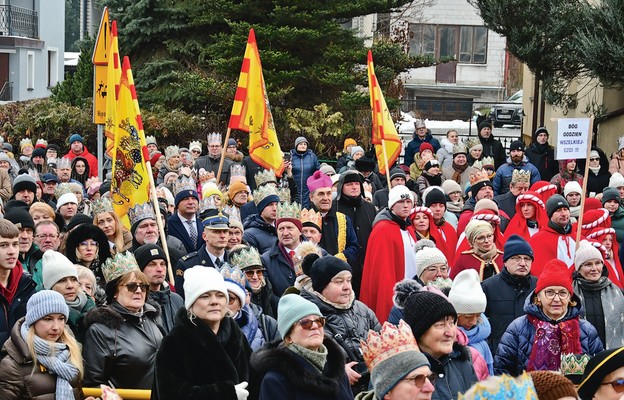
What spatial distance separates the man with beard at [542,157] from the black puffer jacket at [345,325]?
1239 centimetres

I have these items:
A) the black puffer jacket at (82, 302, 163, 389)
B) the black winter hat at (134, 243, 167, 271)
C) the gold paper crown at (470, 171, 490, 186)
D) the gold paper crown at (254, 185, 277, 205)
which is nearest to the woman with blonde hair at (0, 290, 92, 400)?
the black puffer jacket at (82, 302, 163, 389)

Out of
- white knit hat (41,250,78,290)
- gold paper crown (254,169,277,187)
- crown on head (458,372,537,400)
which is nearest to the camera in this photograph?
crown on head (458,372,537,400)

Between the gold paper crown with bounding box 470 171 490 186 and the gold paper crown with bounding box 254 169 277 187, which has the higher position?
the gold paper crown with bounding box 470 171 490 186

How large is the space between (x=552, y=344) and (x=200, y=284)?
106 inches

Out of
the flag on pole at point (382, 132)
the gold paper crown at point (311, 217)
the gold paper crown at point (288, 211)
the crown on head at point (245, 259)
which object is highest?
the flag on pole at point (382, 132)

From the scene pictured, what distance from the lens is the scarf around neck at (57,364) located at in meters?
7.21

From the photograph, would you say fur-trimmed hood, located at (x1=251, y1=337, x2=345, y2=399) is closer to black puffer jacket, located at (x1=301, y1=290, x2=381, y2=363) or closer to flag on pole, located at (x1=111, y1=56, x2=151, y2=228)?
black puffer jacket, located at (x1=301, y1=290, x2=381, y2=363)

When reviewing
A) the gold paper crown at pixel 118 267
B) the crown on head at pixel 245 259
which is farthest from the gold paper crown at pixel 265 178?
the gold paper crown at pixel 118 267

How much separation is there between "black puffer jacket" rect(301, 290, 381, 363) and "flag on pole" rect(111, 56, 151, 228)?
4519 millimetres

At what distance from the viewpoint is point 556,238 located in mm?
11703

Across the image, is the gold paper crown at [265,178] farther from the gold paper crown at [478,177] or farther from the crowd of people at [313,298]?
the gold paper crown at [478,177]

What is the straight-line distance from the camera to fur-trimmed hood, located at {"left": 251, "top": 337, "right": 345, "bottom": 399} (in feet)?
20.7

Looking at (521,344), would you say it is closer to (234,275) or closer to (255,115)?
(234,275)

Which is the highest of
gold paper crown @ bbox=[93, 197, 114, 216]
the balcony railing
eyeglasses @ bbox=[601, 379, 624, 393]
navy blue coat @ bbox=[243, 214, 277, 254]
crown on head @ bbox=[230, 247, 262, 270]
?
the balcony railing
